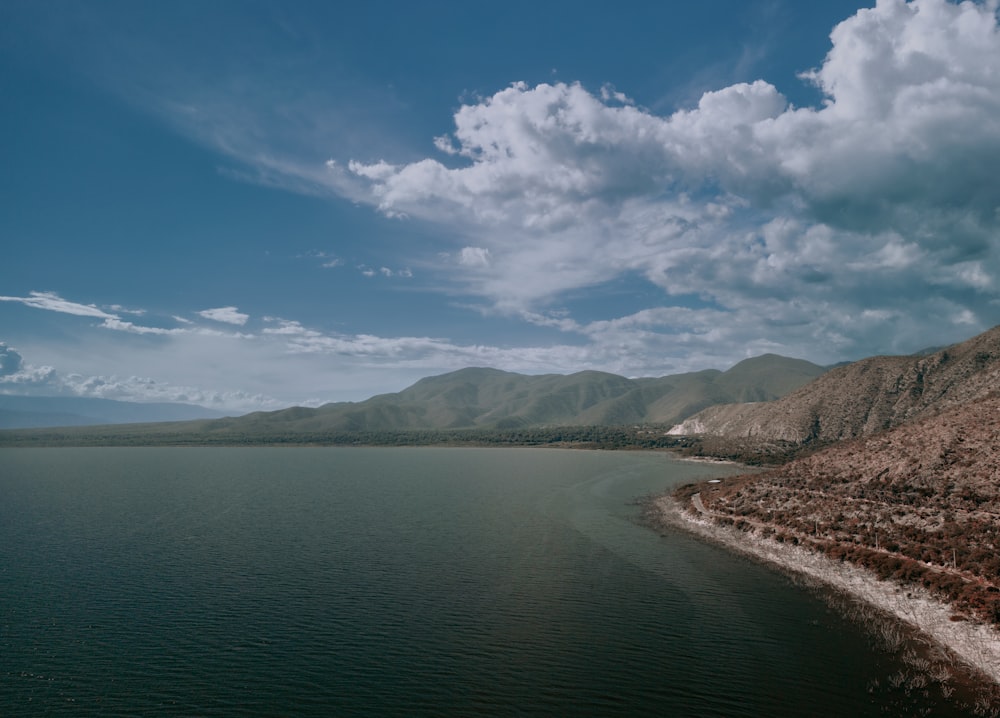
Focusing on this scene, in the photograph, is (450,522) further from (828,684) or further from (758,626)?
(828,684)

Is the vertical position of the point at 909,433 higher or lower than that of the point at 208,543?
higher

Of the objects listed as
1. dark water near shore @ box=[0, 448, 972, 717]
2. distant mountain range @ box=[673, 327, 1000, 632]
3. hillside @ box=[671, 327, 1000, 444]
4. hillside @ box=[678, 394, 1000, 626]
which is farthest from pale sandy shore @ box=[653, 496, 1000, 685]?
hillside @ box=[671, 327, 1000, 444]

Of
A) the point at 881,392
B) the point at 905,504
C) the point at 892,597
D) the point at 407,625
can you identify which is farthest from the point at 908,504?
the point at 881,392

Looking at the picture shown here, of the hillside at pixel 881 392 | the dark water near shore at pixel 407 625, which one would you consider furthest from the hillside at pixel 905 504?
the hillside at pixel 881 392

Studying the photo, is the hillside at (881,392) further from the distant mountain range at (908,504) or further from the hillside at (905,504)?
the hillside at (905,504)

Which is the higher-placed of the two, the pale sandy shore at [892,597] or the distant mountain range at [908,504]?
the distant mountain range at [908,504]

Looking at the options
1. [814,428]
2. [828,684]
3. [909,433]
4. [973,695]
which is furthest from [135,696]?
[814,428]
